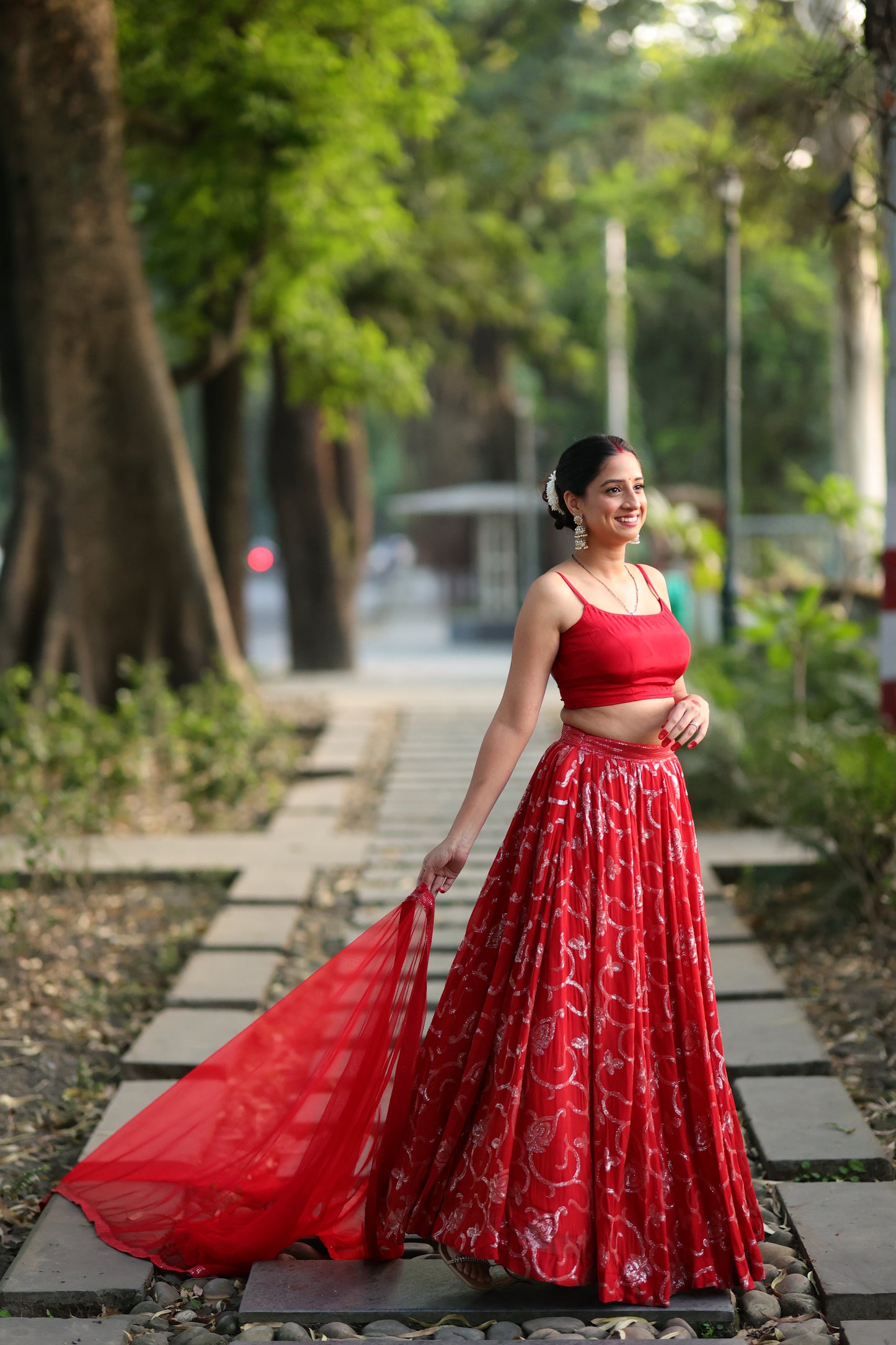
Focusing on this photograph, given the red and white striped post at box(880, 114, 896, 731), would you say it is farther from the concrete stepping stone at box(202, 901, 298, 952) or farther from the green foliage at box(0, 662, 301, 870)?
the green foliage at box(0, 662, 301, 870)

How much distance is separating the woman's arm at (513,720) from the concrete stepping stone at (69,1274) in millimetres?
1126

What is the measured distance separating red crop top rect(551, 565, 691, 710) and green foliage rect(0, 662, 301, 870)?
3.88 meters

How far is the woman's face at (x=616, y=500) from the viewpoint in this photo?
2.97 metres

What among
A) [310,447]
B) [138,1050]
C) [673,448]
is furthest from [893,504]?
[673,448]

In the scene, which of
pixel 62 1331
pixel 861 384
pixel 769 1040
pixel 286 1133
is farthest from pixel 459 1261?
pixel 861 384

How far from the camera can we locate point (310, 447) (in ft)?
56.3

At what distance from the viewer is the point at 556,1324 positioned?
2.85m

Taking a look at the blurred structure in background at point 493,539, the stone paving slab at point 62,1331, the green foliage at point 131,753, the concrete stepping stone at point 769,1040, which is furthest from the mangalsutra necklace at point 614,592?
the blurred structure in background at point 493,539

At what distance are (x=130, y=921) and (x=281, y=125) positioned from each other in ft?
22.1

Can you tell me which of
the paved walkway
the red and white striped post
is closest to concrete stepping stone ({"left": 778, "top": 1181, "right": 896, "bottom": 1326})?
the paved walkway

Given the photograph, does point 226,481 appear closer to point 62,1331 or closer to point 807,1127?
point 807,1127

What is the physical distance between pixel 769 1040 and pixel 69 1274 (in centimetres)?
226

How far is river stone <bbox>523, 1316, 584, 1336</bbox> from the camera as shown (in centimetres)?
284

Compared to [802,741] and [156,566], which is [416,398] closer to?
[156,566]
